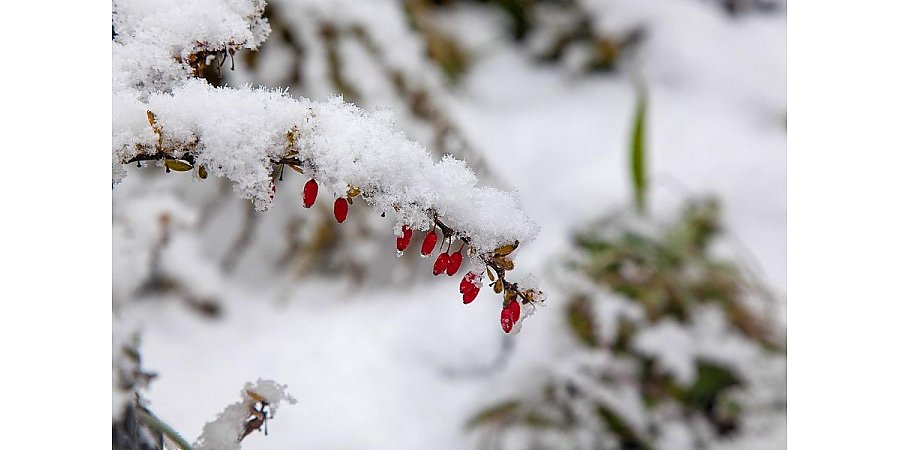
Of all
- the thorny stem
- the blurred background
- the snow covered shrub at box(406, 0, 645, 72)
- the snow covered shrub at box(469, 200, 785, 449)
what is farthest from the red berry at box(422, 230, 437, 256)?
the snow covered shrub at box(406, 0, 645, 72)

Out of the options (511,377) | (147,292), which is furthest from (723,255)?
(147,292)

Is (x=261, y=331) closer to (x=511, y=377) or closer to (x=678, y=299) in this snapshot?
(x=511, y=377)

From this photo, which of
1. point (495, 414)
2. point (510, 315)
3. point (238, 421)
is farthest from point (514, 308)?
point (495, 414)

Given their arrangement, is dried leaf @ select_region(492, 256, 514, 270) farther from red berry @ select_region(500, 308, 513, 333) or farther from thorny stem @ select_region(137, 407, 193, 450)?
thorny stem @ select_region(137, 407, 193, 450)

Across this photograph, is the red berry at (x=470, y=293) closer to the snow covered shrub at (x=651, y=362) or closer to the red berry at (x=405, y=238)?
the red berry at (x=405, y=238)
